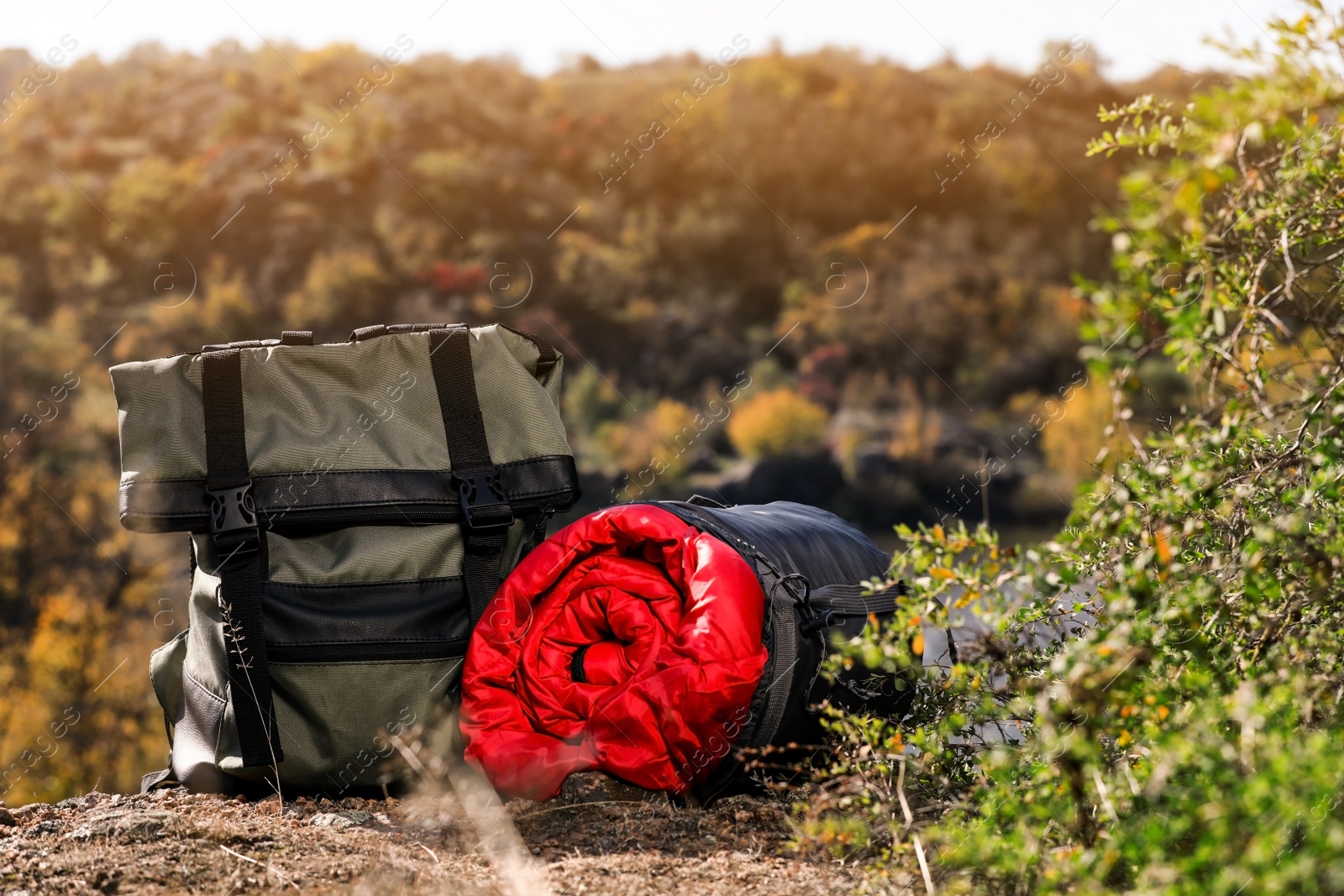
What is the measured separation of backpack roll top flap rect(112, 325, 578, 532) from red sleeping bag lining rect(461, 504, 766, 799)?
246 mm

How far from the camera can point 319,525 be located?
8.87ft

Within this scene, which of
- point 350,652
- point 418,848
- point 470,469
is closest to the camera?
point 418,848

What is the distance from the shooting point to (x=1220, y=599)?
68.6 inches

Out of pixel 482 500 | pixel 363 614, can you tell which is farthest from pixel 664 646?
pixel 363 614

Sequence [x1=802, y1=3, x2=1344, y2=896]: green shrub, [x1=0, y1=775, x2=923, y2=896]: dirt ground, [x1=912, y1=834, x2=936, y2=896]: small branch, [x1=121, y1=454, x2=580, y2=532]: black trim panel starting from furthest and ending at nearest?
[x1=121, y1=454, x2=580, y2=532]: black trim panel
[x1=0, y1=775, x2=923, y2=896]: dirt ground
[x1=912, y1=834, x2=936, y2=896]: small branch
[x1=802, y1=3, x2=1344, y2=896]: green shrub

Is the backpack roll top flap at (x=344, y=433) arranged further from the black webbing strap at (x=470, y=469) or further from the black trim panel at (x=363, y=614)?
the black trim panel at (x=363, y=614)

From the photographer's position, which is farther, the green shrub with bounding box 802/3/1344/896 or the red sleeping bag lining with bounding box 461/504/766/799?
the red sleeping bag lining with bounding box 461/504/766/799

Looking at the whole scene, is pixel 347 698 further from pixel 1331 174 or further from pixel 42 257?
pixel 42 257

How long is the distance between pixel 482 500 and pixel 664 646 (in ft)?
2.07

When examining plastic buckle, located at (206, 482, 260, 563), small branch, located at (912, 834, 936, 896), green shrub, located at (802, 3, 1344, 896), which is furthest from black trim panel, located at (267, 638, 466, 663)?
small branch, located at (912, 834, 936, 896)

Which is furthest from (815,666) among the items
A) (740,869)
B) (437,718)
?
(437,718)

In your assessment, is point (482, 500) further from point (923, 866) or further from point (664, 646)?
point (923, 866)

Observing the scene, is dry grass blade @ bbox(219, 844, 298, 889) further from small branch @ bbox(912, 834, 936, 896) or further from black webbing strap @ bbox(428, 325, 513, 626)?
small branch @ bbox(912, 834, 936, 896)

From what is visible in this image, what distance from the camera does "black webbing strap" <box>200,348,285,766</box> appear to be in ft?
8.51
